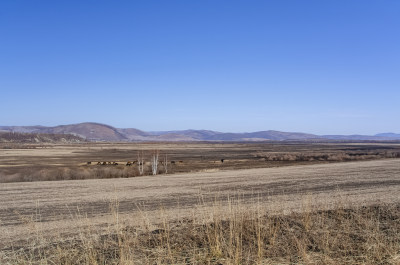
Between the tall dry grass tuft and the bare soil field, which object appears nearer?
the tall dry grass tuft

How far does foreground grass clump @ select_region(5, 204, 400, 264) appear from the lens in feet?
23.4

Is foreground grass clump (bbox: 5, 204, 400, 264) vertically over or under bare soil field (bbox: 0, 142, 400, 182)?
over

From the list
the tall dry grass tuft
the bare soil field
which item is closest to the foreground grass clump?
the tall dry grass tuft

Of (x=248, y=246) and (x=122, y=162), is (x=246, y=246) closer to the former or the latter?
A: (x=248, y=246)

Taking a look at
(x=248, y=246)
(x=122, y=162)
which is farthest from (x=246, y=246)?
(x=122, y=162)

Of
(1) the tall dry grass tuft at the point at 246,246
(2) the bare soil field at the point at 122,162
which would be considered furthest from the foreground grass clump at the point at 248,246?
(2) the bare soil field at the point at 122,162

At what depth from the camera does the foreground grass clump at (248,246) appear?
7125 mm

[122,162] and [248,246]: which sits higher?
[248,246]

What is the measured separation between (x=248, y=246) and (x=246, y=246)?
1.7 inches

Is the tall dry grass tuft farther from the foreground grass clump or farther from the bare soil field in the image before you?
the bare soil field

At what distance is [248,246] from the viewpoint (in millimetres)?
8031

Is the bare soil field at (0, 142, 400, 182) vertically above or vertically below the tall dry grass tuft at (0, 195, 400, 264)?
below

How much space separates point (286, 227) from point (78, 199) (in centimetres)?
1583

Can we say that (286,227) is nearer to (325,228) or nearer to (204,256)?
(325,228)
